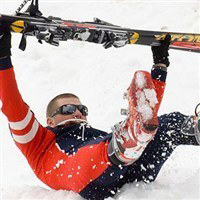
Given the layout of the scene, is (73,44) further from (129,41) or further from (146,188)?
(146,188)

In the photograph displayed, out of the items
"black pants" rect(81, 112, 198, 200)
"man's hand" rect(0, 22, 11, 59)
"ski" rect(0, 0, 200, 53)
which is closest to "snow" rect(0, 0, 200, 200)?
"black pants" rect(81, 112, 198, 200)

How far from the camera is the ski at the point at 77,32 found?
292 centimetres

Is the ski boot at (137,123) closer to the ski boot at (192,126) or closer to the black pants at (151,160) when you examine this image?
the black pants at (151,160)

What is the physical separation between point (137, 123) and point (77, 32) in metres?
1.03

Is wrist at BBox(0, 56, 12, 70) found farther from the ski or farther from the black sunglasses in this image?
the black sunglasses

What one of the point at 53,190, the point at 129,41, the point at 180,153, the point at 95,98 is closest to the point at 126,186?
the point at 53,190

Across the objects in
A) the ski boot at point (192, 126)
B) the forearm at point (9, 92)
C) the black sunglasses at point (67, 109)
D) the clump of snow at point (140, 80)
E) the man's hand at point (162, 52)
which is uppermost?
the man's hand at point (162, 52)

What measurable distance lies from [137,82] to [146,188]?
0.87 m

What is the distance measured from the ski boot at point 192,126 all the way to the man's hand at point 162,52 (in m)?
0.61

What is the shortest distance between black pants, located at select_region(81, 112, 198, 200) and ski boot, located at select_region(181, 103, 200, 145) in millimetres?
36

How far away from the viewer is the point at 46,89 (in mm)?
5375

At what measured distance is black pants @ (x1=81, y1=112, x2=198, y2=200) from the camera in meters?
2.92

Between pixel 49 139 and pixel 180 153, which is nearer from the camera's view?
pixel 49 139

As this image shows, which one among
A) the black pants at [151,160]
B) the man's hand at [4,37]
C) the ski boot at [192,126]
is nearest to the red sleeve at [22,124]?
the man's hand at [4,37]
